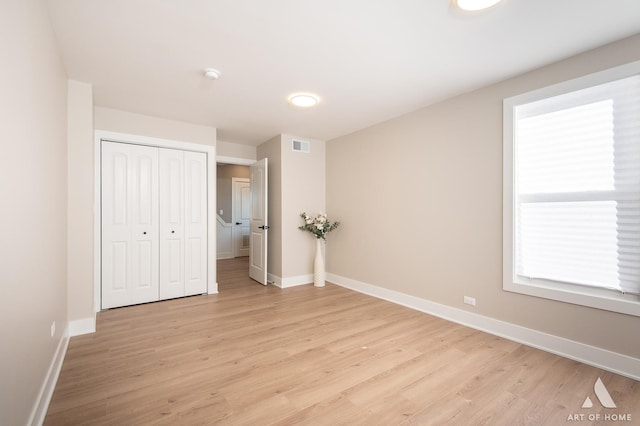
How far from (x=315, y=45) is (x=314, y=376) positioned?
266cm

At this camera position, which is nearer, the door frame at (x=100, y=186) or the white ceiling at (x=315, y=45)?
the white ceiling at (x=315, y=45)

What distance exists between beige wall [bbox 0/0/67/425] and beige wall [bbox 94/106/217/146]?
1.47 m

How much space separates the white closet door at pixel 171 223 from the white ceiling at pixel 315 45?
941 mm

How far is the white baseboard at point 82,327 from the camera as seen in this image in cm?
288

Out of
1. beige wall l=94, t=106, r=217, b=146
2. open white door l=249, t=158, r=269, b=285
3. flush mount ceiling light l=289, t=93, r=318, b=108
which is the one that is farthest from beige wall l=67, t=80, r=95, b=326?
open white door l=249, t=158, r=269, b=285

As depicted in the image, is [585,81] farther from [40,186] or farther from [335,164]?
[40,186]

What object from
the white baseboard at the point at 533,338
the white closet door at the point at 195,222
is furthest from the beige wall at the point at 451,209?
the white closet door at the point at 195,222

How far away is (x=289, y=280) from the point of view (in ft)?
16.1

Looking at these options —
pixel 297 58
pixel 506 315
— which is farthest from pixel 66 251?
pixel 506 315

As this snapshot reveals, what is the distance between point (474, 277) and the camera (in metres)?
3.11

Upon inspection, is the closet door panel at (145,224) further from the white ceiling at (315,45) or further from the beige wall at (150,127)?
the white ceiling at (315,45)

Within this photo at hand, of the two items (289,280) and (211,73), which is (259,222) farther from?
(211,73)

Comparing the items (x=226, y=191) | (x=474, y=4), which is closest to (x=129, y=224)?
(x=226, y=191)

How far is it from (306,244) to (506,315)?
3.19 metres
